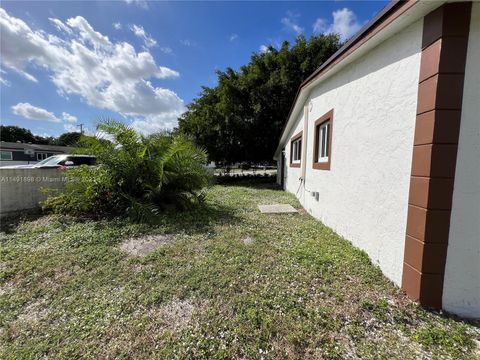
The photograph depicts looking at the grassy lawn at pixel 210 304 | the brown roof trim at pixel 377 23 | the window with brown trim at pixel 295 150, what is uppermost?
the brown roof trim at pixel 377 23

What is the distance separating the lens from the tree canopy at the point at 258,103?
532 inches

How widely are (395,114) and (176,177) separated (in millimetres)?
4758

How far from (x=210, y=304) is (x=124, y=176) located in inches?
163

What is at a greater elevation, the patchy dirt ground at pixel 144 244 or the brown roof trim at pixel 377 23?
the brown roof trim at pixel 377 23

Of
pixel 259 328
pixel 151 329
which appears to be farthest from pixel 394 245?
pixel 151 329

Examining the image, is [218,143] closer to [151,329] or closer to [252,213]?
[252,213]

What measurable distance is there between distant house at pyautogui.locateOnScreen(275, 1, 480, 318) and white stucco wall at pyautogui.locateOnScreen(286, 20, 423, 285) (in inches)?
0.6

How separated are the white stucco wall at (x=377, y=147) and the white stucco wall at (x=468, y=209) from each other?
408mm

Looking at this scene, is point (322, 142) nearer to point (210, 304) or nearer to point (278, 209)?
point (278, 209)

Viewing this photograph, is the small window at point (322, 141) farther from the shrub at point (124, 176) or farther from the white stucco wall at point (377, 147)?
the shrub at point (124, 176)

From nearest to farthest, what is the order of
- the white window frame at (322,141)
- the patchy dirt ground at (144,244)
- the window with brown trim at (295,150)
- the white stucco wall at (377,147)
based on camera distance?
the white stucco wall at (377,147)
the patchy dirt ground at (144,244)
the white window frame at (322,141)
the window with brown trim at (295,150)

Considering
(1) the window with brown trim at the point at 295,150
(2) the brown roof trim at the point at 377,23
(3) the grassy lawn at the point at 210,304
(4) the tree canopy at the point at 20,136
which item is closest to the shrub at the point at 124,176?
(3) the grassy lawn at the point at 210,304

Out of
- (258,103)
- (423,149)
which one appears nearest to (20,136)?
(258,103)

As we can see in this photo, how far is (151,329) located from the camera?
6.59 ft
